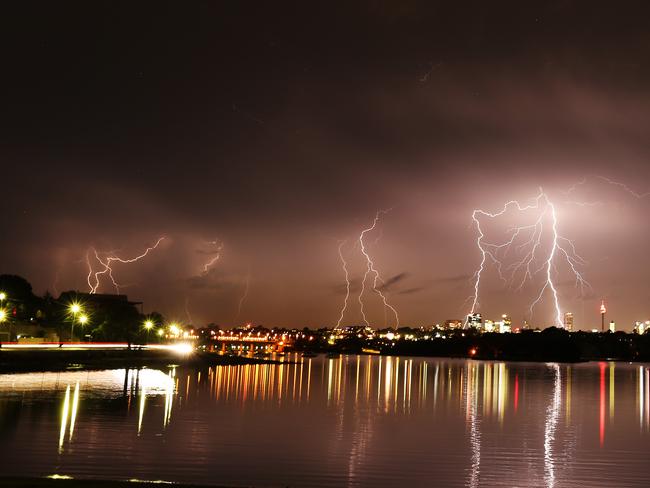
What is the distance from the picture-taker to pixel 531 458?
25328 mm

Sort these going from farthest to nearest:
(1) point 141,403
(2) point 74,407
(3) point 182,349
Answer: (3) point 182,349, (1) point 141,403, (2) point 74,407

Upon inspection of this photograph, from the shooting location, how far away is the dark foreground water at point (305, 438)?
2052cm

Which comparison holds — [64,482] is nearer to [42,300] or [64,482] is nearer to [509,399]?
[509,399]

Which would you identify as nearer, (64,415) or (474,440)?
(64,415)

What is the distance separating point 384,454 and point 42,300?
352 ft

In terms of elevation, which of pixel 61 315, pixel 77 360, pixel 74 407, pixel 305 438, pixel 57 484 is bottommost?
pixel 305 438

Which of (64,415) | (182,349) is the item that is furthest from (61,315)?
(64,415)

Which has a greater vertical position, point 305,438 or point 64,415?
point 64,415

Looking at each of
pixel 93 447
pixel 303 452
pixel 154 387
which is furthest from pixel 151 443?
pixel 154 387

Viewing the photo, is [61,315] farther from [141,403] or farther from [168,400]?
[141,403]

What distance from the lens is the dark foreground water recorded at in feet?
67.3

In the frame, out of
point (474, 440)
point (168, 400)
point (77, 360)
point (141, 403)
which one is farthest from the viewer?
point (77, 360)

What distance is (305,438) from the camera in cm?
2881

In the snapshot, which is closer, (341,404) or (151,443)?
(151,443)
